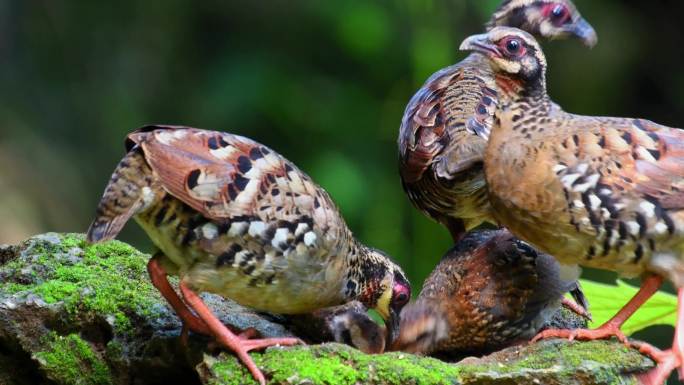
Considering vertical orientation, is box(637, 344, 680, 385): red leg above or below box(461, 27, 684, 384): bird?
A: below

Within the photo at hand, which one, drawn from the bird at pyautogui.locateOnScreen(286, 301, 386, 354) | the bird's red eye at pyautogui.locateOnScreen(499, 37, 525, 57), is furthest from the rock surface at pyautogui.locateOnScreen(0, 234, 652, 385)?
the bird's red eye at pyautogui.locateOnScreen(499, 37, 525, 57)

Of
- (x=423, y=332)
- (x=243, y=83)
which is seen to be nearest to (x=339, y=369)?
(x=423, y=332)

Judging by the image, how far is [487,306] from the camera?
3.61 metres

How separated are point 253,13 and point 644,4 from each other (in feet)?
8.32

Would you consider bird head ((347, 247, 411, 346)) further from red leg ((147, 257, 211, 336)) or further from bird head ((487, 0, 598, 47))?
bird head ((487, 0, 598, 47))

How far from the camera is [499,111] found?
3586 mm

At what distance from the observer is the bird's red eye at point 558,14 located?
15.3 ft

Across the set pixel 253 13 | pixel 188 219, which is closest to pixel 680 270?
pixel 188 219

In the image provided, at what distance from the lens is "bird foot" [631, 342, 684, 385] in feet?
10.5

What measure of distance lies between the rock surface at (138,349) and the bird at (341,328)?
10cm

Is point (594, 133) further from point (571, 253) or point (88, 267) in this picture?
point (88, 267)

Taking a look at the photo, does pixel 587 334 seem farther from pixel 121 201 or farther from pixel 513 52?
pixel 121 201

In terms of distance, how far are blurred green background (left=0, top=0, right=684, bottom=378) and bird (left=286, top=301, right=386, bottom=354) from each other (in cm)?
204

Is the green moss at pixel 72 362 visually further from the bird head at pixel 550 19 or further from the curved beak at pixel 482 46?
the bird head at pixel 550 19
